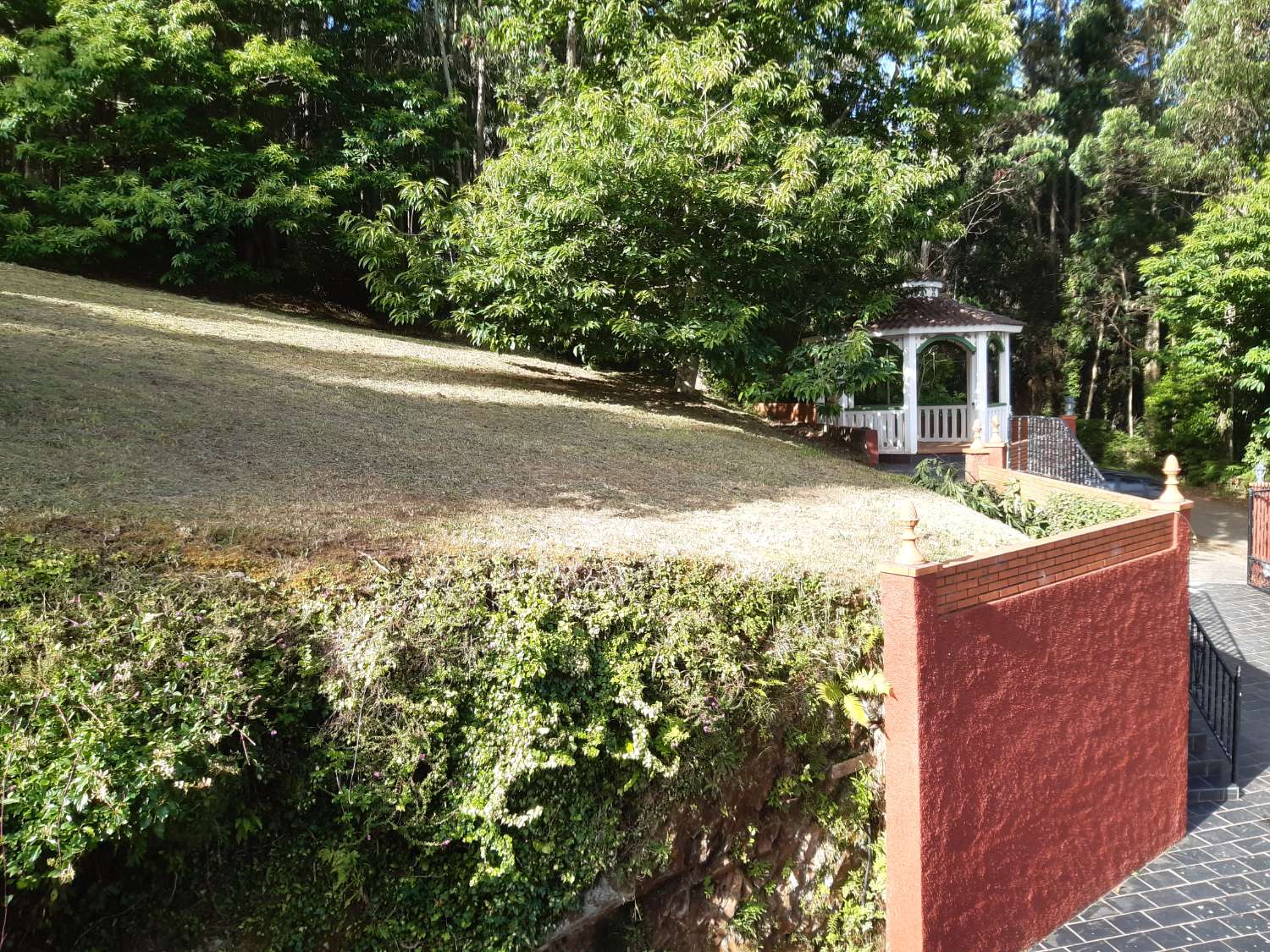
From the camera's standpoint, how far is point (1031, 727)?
5660 millimetres

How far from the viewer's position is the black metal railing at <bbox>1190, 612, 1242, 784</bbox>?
8195 mm

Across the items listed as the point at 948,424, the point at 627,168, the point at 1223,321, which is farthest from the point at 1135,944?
the point at 1223,321

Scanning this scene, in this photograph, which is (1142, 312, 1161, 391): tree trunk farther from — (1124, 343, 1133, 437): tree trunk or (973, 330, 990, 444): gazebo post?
(973, 330, 990, 444): gazebo post

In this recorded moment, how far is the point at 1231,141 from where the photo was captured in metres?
20.3

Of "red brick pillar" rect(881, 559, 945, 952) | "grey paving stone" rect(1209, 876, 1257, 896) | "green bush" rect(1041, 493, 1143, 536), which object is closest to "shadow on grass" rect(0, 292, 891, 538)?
"green bush" rect(1041, 493, 1143, 536)

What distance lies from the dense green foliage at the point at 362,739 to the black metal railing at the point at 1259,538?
38.4ft

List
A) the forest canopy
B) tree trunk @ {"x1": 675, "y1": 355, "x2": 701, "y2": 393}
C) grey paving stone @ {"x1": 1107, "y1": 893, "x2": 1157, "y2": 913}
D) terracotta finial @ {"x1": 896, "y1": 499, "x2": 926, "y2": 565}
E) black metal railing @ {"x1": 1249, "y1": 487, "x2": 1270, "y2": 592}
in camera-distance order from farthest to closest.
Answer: tree trunk @ {"x1": 675, "y1": 355, "x2": 701, "y2": 393} → black metal railing @ {"x1": 1249, "y1": 487, "x2": 1270, "y2": 592} → the forest canopy → grey paving stone @ {"x1": 1107, "y1": 893, "x2": 1157, "y2": 913} → terracotta finial @ {"x1": 896, "y1": 499, "x2": 926, "y2": 565}

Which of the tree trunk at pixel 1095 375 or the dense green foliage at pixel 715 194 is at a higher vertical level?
the dense green foliage at pixel 715 194

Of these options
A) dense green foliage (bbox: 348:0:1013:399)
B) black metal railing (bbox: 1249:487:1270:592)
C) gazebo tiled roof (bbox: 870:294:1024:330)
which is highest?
dense green foliage (bbox: 348:0:1013:399)

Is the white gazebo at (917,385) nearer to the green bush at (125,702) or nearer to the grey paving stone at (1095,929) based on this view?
the grey paving stone at (1095,929)

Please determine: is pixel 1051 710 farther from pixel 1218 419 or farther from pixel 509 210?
pixel 1218 419

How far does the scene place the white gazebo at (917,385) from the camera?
15.3 meters

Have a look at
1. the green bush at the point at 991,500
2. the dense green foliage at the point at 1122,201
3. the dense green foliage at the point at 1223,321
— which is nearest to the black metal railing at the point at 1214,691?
the green bush at the point at 991,500

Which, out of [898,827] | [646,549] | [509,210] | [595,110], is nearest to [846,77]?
[595,110]
